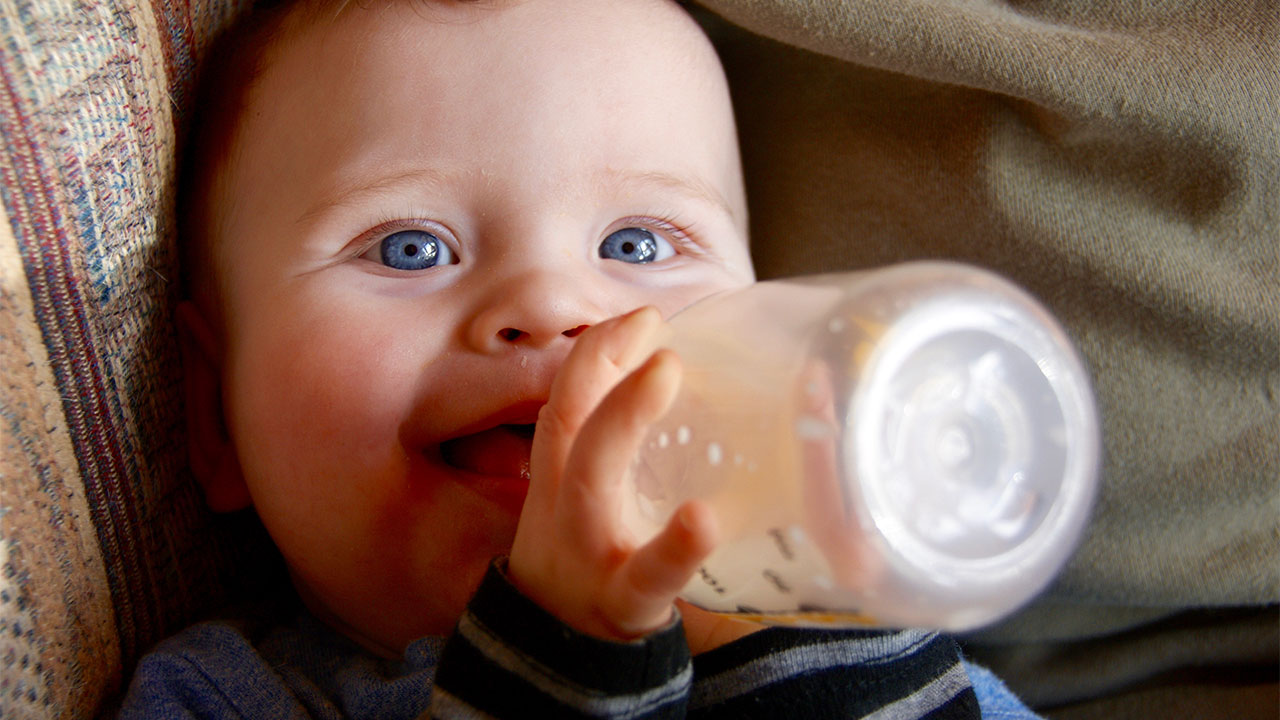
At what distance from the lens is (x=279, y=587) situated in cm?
122

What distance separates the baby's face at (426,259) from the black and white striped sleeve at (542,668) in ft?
0.66

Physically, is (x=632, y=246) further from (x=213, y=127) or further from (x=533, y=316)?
(x=213, y=127)

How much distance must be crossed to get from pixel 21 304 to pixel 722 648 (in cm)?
62

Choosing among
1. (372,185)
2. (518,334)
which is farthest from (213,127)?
(518,334)

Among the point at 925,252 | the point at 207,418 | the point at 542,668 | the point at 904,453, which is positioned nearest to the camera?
the point at 904,453

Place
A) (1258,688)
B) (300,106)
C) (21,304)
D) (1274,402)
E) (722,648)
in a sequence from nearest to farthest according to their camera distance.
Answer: (21,304)
(722,648)
(300,106)
(1274,402)
(1258,688)

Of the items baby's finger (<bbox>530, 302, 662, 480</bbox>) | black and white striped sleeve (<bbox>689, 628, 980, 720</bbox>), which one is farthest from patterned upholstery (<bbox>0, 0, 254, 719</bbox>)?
black and white striped sleeve (<bbox>689, 628, 980, 720</bbox>)

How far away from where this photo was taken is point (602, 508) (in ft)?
1.96

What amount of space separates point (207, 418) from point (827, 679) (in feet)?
2.20

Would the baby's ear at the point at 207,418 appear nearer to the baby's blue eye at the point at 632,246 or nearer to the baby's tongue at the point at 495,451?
the baby's tongue at the point at 495,451

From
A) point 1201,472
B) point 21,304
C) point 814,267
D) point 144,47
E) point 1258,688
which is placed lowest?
point 1258,688

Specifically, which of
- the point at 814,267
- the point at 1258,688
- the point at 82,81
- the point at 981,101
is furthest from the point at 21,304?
the point at 1258,688

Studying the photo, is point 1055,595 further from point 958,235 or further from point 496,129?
point 496,129

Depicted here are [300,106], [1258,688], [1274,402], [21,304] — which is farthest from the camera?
[1258,688]
